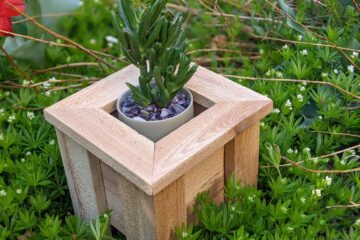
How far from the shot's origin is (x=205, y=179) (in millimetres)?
1730

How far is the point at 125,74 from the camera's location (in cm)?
190

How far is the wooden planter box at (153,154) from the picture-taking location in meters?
1.54

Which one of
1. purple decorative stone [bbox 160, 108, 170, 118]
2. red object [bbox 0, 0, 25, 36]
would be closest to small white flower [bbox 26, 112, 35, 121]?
red object [bbox 0, 0, 25, 36]

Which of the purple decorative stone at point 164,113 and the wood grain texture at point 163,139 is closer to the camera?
the wood grain texture at point 163,139

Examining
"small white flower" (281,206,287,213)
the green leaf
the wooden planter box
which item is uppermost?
the green leaf

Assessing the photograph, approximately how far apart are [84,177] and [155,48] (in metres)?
0.45

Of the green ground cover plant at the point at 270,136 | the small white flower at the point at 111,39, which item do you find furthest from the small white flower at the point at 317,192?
the small white flower at the point at 111,39

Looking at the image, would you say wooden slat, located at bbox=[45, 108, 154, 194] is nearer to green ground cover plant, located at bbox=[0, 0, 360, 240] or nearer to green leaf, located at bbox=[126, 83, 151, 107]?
green leaf, located at bbox=[126, 83, 151, 107]

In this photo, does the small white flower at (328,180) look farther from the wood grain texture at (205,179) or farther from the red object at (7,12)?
the red object at (7,12)

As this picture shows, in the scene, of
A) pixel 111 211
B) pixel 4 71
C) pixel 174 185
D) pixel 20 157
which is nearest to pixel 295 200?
pixel 174 185

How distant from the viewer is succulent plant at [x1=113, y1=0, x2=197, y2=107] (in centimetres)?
160

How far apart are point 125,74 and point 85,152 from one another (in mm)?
319

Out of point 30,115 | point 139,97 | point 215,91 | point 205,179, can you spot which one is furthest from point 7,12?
point 205,179

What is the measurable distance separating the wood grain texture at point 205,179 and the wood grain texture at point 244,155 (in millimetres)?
24
